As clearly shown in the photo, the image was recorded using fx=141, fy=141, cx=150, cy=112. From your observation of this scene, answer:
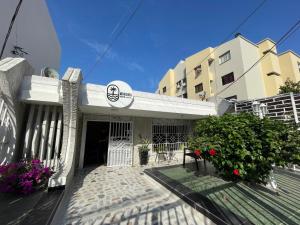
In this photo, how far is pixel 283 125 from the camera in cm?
339

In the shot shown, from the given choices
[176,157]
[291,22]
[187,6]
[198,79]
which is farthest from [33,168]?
[198,79]

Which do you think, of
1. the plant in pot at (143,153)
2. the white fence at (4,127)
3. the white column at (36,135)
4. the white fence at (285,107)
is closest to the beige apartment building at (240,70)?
the white fence at (285,107)

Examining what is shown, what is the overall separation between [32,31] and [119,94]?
20.7 ft

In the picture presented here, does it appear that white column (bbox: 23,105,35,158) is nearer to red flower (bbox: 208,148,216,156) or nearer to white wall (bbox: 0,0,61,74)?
white wall (bbox: 0,0,61,74)

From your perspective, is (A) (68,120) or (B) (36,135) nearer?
(A) (68,120)

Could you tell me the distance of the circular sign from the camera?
5184 mm

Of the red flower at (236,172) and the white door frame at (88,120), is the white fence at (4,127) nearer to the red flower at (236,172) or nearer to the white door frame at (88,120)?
the white door frame at (88,120)

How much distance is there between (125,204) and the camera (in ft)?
10.7

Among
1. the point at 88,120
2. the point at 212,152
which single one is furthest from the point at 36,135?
the point at 212,152

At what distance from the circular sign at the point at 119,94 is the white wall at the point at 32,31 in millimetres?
4022

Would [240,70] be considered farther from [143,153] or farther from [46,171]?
[46,171]

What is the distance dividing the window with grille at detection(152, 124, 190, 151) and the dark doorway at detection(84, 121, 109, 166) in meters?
3.09

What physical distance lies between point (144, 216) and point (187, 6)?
7478 mm

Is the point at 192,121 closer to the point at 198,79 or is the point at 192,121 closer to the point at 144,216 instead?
the point at 144,216
